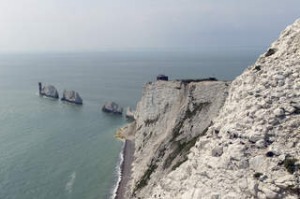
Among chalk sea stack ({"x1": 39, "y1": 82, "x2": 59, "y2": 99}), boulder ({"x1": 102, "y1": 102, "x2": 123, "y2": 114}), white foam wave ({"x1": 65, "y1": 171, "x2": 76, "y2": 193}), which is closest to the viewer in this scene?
white foam wave ({"x1": 65, "y1": 171, "x2": 76, "y2": 193})

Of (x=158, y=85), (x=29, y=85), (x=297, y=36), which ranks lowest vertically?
(x=29, y=85)

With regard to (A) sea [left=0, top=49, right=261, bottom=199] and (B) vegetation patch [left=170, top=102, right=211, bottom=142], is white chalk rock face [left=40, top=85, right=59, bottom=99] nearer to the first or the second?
(A) sea [left=0, top=49, right=261, bottom=199]

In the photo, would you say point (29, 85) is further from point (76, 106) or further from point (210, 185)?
point (210, 185)

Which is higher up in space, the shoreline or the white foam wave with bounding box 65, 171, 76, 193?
the shoreline

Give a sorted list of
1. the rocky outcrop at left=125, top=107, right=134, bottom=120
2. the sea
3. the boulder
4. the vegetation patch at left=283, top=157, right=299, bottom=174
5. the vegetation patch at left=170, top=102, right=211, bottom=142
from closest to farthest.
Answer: the vegetation patch at left=283, top=157, right=299, bottom=174 → the vegetation patch at left=170, top=102, right=211, bottom=142 → the sea → the rocky outcrop at left=125, top=107, right=134, bottom=120 → the boulder

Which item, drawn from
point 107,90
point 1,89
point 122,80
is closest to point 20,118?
point 107,90

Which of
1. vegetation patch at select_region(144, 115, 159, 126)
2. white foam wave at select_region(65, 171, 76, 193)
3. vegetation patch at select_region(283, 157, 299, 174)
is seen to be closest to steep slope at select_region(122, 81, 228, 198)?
vegetation patch at select_region(144, 115, 159, 126)
